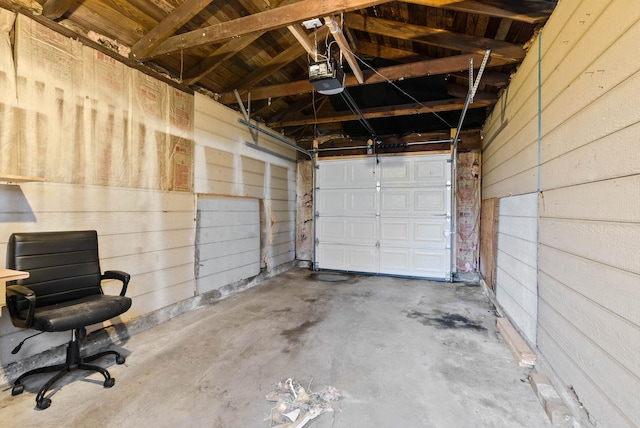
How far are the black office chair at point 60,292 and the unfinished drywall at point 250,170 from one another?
1633mm

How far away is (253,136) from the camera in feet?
16.0

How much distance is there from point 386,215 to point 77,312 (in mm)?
4791

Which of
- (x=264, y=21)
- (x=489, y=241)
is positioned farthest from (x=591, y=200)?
(x=489, y=241)

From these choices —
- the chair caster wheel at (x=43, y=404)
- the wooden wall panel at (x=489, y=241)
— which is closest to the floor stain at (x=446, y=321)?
the wooden wall panel at (x=489, y=241)

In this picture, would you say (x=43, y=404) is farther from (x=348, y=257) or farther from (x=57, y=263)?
(x=348, y=257)

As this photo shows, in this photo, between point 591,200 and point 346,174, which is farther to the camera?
point 346,174

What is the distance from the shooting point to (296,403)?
5.98ft

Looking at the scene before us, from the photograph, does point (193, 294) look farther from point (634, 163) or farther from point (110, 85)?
point (634, 163)

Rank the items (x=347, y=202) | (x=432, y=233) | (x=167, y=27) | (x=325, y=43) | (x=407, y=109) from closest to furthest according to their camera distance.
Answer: (x=167, y=27) → (x=325, y=43) → (x=407, y=109) → (x=432, y=233) → (x=347, y=202)

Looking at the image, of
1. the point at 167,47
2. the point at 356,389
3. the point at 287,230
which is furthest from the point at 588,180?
the point at 287,230

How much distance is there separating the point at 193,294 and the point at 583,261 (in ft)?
12.5

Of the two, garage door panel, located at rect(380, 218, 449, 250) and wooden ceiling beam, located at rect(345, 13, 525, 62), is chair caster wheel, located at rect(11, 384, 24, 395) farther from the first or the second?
garage door panel, located at rect(380, 218, 449, 250)

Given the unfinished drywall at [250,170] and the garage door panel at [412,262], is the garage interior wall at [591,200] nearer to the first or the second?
the garage door panel at [412,262]

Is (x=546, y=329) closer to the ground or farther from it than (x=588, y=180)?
closer to the ground
